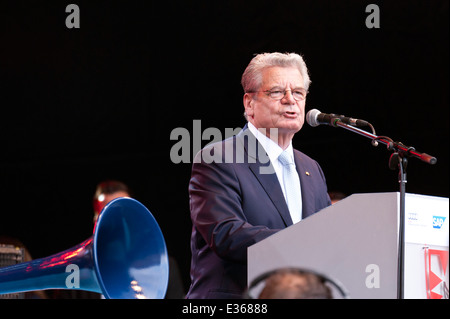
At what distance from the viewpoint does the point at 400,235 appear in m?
2.00

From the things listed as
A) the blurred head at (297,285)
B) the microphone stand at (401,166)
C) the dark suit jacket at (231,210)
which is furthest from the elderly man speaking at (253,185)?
the blurred head at (297,285)

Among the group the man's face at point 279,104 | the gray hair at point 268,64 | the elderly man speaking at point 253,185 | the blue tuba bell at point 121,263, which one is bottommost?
the blue tuba bell at point 121,263

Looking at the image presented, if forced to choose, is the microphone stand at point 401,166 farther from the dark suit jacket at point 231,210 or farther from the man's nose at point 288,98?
the dark suit jacket at point 231,210

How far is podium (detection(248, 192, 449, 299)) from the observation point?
2.04 m

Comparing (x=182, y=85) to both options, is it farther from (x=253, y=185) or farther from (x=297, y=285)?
(x=297, y=285)

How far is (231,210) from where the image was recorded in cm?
245

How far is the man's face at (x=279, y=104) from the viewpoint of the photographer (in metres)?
2.71

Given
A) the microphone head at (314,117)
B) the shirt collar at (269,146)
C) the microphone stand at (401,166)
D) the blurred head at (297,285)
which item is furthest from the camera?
the shirt collar at (269,146)

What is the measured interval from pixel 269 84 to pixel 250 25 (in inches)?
93.4

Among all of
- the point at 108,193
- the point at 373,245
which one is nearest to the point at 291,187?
the point at 373,245

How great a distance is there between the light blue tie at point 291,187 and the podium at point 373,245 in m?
0.42

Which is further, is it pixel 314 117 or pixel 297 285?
pixel 314 117

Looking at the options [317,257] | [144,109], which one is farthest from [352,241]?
[144,109]

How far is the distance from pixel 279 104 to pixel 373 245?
84 cm
